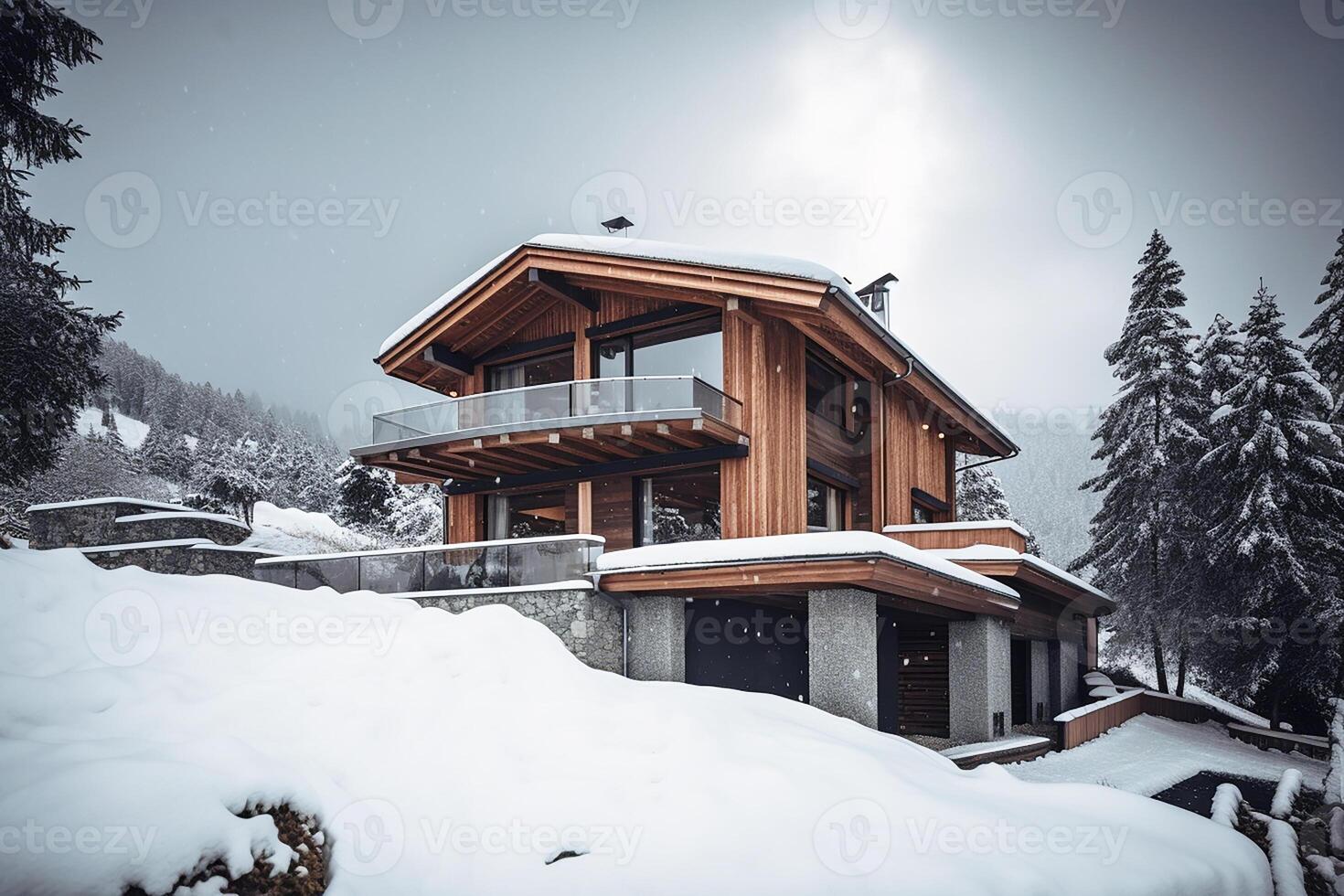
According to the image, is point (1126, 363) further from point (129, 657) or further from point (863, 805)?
point (129, 657)

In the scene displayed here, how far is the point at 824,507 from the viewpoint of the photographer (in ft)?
57.2

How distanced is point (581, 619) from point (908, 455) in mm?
11719

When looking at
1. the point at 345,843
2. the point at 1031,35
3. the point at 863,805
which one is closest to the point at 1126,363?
the point at 863,805

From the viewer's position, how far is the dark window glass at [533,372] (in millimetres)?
17766

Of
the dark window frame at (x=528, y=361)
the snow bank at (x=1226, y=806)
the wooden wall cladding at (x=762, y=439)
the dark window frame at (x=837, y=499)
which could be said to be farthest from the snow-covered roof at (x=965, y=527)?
the dark window frame at (x=528, y=361)

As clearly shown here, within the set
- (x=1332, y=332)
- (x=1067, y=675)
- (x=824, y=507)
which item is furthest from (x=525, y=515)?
(x=1332, y=332)

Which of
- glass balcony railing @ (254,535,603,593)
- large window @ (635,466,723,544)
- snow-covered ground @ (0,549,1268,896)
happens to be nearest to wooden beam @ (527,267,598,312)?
large window @ (635,466,723,544)

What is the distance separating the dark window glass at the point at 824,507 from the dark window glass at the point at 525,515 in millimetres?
5321

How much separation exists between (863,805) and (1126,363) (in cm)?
2183

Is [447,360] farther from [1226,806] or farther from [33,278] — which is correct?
[1226,806]

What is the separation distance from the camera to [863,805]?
6.66 metres

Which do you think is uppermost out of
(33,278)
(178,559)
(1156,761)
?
(33,278)

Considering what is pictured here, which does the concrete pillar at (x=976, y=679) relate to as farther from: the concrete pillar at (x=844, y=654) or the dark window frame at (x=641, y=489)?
the dark window frame at (x=641, y=489)

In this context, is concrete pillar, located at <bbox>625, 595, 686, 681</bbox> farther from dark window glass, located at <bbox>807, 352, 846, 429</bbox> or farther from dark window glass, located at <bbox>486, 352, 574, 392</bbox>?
dark window glass, located at <bbox>486, 352, 574, 392</bbox>
